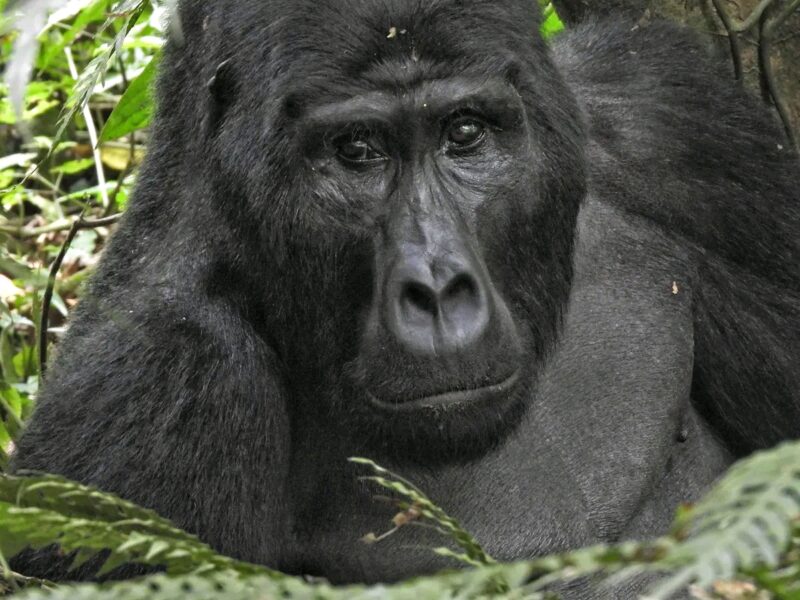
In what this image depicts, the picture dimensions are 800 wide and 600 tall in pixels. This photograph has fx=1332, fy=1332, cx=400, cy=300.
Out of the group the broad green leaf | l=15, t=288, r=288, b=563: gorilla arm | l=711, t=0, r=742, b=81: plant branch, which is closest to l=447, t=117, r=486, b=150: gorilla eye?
l=15, t=288, r=288, b=563: gorilla arm

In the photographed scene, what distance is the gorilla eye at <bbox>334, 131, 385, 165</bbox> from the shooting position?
3.40 m

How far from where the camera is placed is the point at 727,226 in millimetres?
4125

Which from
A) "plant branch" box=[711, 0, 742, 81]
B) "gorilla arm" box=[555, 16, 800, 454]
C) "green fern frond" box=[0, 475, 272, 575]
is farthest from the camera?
"plant branch" box=[711, 0, 742, 81]

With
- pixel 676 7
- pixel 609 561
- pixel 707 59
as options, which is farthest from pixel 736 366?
pixel 609 561

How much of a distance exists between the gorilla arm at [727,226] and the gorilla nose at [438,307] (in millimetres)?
1174

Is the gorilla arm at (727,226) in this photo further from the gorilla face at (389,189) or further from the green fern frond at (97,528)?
the green fern frond at (97,528)

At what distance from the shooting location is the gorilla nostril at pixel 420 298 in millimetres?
3029

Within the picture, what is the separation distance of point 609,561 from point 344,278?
1.99 metres

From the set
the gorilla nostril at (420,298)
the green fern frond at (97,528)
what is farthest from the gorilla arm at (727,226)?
the green fern frond at (97,528)

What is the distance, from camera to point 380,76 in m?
3.38

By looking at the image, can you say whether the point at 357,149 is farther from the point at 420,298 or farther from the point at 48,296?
the point at 48,296

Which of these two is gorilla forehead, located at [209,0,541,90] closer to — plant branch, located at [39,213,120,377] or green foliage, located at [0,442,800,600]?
plant branch, located at [39,213,120,377]

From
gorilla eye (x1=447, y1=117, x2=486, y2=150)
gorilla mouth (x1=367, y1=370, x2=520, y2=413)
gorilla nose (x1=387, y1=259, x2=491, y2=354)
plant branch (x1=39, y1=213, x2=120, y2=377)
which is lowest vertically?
plant branch (x1=39, y1=213, x2=120, y2=377)

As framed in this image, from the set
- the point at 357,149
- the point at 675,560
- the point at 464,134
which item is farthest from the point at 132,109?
the point at 675,560
